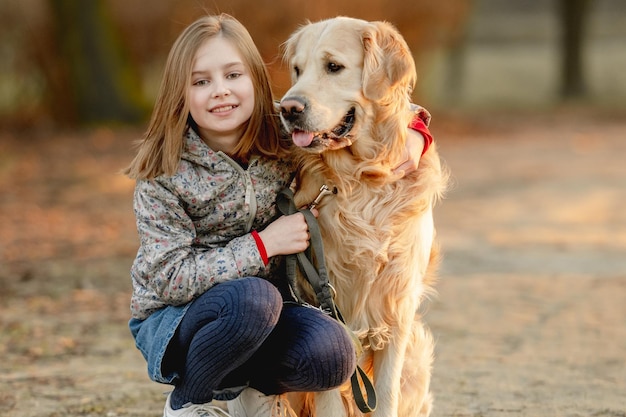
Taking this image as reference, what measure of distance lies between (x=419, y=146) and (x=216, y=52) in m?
0.82

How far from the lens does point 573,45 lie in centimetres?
2203

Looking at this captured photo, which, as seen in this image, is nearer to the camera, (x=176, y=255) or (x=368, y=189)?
(x=176, y=255)

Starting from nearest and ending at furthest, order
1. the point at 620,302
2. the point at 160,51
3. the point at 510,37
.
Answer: the point at 620,302
the point at 160,51
the point at 510,37

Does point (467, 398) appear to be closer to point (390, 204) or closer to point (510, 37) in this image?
point (390, 204)

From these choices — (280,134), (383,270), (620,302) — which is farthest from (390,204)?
(620,302)

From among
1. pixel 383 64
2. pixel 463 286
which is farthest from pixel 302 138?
pixel 463 286

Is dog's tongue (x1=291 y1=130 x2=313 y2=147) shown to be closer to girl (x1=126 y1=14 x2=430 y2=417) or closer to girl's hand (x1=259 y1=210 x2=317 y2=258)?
girl (x1=126 y1=14 x2=430 y2=417)

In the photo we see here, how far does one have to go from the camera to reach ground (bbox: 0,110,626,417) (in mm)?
4293

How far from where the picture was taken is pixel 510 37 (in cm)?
3138

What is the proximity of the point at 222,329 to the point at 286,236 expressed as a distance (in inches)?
15.4

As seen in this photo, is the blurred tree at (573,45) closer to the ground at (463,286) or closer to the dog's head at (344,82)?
the ground at (463,286)

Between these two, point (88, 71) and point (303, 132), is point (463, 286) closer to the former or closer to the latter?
point (303, 132)

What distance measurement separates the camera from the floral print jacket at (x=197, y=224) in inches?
127

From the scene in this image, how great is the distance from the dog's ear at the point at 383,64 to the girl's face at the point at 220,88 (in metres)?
0.43
